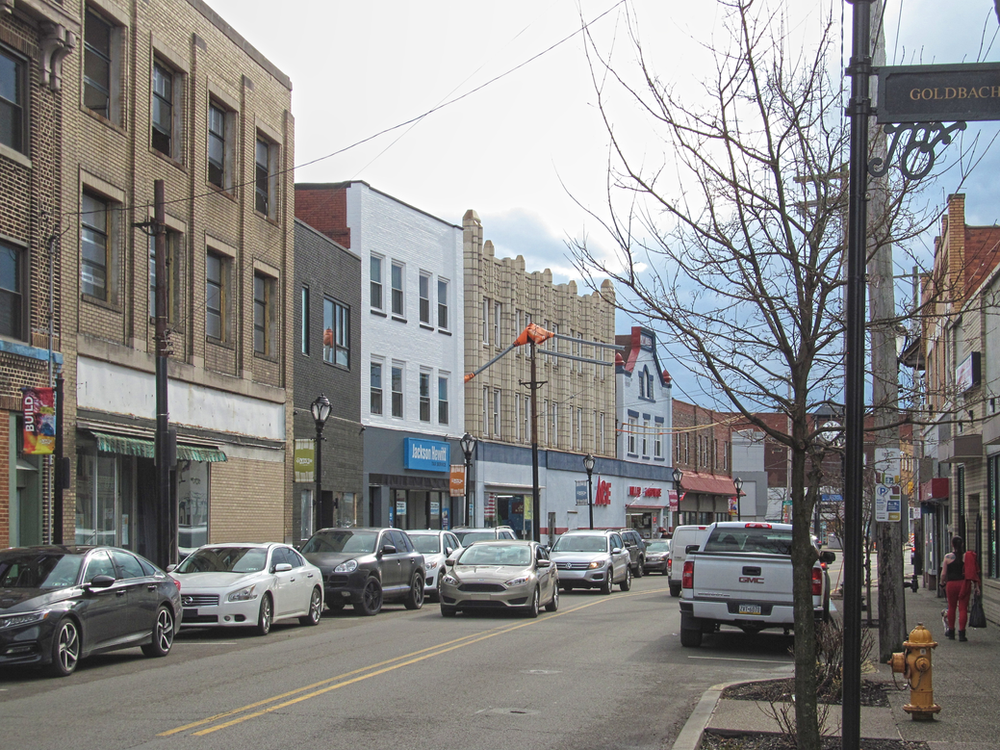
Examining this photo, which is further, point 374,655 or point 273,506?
point 273,506

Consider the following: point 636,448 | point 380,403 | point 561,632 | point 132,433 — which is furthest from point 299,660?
point 636,448

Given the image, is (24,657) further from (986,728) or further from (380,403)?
(380,403)

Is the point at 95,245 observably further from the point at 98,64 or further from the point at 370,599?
the point at 370,599

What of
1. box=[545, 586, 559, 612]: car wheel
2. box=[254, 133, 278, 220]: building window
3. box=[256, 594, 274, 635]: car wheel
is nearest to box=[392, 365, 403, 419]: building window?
box=[254, 133, 278, 220]: building window

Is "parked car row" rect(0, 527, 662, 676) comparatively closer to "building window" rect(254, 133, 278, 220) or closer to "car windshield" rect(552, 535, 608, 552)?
"car windshield" rect(552, 535, 608, 552)

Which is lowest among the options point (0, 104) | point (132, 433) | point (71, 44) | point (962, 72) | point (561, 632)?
point (561, 632)

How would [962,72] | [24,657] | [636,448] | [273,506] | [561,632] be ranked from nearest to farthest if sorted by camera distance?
[962,72]
[24,657]
[561,632]
[273,506]
[636,448]

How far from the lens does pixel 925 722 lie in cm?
1057

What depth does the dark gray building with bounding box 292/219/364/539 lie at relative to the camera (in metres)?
33.3

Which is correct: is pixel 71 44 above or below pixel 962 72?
above

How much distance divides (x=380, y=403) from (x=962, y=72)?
106ft

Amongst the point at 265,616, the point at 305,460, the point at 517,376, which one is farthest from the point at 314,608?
the point at 517,376

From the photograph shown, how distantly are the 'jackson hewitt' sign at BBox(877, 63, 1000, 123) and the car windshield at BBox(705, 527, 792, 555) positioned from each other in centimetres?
1106

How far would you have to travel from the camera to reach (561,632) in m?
19.3
